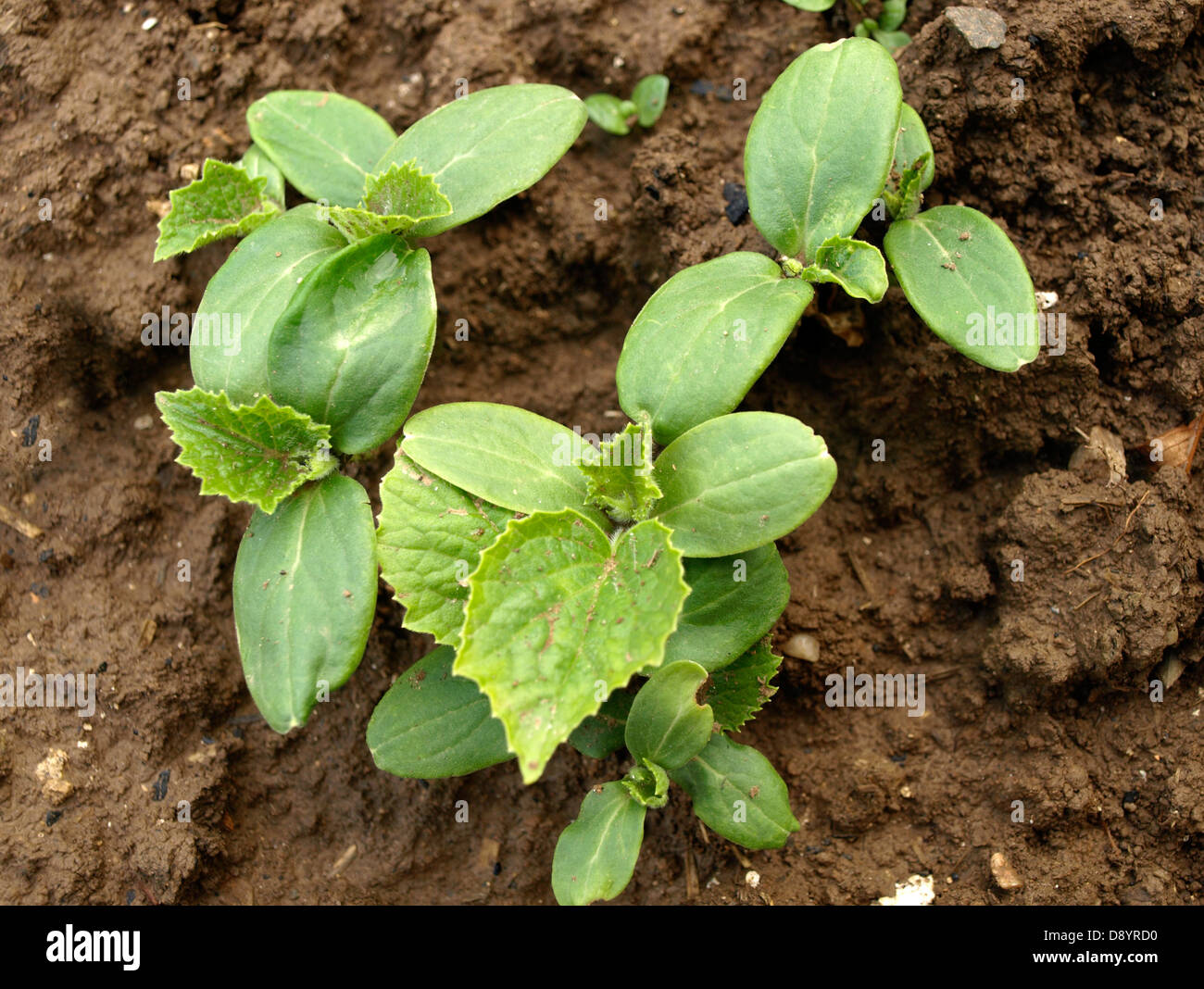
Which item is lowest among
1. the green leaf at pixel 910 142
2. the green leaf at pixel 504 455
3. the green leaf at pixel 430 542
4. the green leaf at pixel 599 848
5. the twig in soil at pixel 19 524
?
the green leaf at pixel 599 848

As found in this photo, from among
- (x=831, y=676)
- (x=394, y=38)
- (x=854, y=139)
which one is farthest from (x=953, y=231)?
(x=394, y=38)

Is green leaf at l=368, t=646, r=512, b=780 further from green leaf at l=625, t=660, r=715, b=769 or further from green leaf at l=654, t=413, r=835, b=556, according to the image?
green leaf at l=654, t=413, r=835, b=556

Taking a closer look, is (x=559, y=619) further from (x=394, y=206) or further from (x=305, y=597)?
(x=394, y=206)

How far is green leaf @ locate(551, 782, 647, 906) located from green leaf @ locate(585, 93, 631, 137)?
87.6 inches

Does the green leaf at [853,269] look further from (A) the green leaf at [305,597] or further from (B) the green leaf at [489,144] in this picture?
(A) the green leaf at [305,597]

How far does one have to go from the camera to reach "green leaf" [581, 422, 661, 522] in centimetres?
251

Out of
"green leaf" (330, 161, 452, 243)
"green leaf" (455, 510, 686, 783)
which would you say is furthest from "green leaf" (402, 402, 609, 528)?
"green leaf" (330, 161, 452, 243)

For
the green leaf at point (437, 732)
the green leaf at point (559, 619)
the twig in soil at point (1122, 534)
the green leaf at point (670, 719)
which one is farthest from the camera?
the twig in soil at point (1122, 534)

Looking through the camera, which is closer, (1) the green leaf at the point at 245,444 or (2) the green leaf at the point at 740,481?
(2) the green leaf at the point at 740,481

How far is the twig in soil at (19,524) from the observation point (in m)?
3.12

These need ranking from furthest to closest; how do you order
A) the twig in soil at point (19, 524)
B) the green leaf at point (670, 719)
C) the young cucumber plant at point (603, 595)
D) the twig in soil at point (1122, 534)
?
the twig in soil at point (19, 524), the twig in soil at point (1122, 534), the green leaf at point (670, 719), the young cucumber plant at point (603, 595)

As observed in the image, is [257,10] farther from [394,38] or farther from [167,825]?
[167,825]

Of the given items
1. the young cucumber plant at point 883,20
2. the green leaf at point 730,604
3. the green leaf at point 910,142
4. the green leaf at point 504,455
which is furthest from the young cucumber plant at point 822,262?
the young cucumber plant at point 883,20

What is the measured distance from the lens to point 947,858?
288 cm
